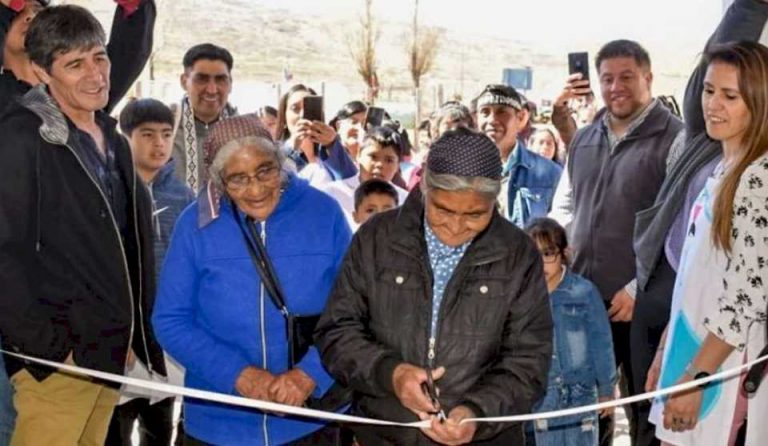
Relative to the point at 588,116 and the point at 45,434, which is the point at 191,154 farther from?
the point at 588,116

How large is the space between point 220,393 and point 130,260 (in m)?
0.76

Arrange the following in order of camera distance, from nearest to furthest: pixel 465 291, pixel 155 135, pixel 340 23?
pixel 465 291 < pixel 155 135 < pixel 340 23

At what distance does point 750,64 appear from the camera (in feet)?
12.1

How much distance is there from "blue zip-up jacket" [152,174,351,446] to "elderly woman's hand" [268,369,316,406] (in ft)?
0.10

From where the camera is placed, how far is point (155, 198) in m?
5.01

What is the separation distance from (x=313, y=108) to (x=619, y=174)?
87.0 inches

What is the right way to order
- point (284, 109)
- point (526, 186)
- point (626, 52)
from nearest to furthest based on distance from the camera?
1. point (626, 52)
2. point (526, 186)
3. point (284, 109)

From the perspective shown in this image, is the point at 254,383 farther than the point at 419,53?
No

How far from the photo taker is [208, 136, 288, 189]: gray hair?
139 inches

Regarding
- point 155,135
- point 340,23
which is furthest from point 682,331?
point 340,23

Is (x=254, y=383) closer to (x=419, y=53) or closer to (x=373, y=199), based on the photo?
(x=373, y=199)

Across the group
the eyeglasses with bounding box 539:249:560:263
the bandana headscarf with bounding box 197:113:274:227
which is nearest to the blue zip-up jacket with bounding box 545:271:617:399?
the eyeglasses with bounding box 539:249:560:263

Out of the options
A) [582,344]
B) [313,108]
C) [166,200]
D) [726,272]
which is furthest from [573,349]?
[313,108]

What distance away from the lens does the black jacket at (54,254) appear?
3.57 meters
